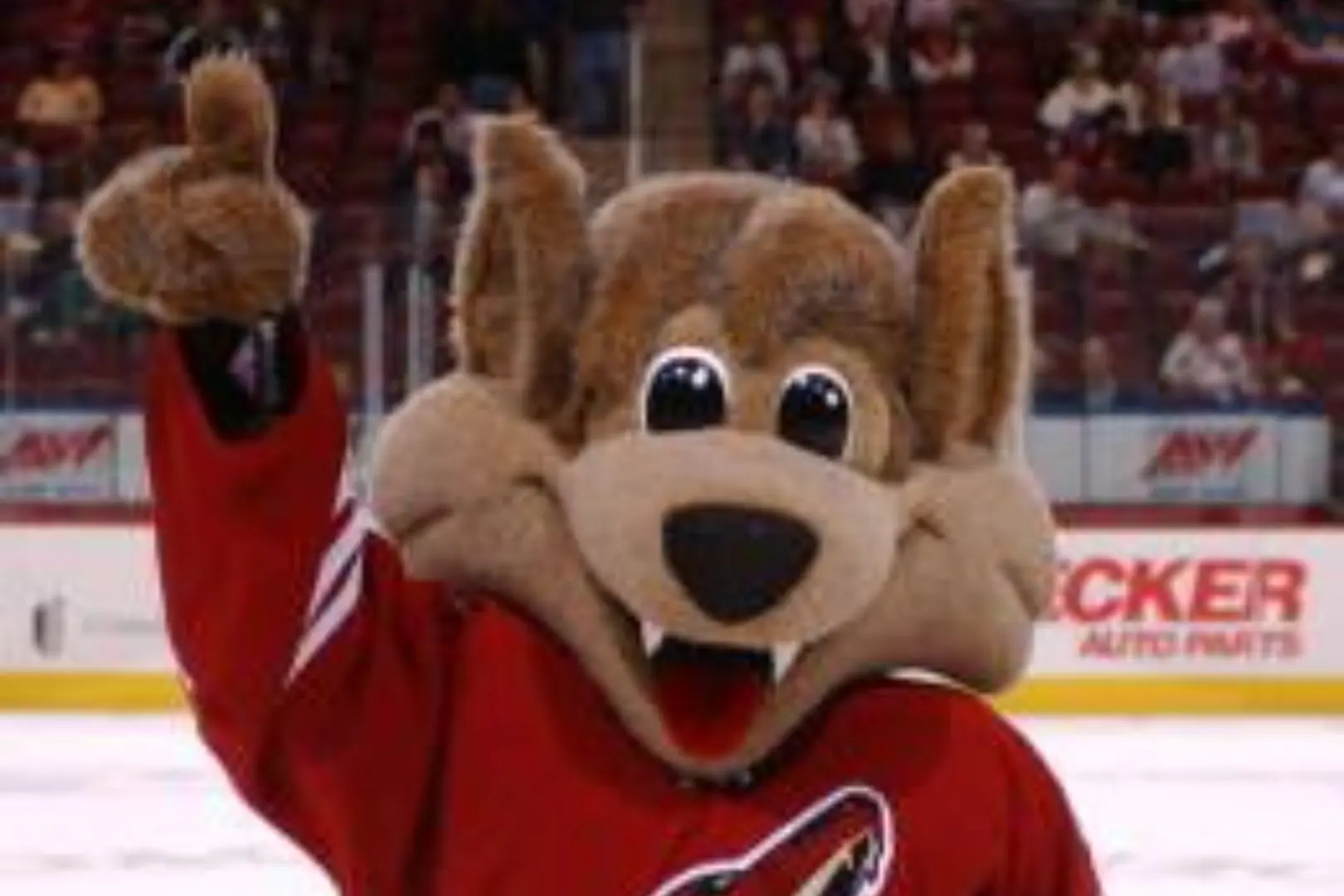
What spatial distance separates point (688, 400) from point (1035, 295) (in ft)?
6.25

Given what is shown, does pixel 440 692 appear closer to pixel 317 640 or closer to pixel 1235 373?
pixel 317 640

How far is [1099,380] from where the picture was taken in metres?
8.14

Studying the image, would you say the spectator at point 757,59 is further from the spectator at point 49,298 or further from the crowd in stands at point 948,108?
the spectator at point 49,298

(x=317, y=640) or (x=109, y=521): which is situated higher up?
(x=317, y=640)

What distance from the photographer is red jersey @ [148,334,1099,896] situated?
6.79ft

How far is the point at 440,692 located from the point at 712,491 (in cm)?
27

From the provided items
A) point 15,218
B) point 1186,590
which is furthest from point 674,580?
point 1186,590

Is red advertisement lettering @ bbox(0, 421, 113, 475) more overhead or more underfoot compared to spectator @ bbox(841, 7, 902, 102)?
more underfoot

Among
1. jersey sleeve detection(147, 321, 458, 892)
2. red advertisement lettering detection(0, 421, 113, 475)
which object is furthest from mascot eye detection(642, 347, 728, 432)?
red advertisement lettering detection(0, 421, 113, 475)

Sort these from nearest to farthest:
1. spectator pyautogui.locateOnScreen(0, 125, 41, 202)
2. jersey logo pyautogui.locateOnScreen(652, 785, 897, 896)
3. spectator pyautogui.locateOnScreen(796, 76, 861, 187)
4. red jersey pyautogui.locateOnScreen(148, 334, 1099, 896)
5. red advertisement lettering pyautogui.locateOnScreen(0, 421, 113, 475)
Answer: red jersey pyautogui.locateOnScreen(148, 334, 1099, 896) → jersey logo pyautogui.locateOnScreen(652, 785, 897, 896) → red advertisement lettering pyautogui.locateOnScreen(0, 421, 113, 475) → spectator pyautogui.locateOnScreen(0, 125, 41, 202) → spectator pyautogui.locateOnScreen(796, 76, 861, 187)

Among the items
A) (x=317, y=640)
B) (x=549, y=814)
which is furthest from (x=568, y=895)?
(x=317, y=640)

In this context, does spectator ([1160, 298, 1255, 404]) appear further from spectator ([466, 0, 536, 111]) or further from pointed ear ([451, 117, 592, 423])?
pointed ear ([451, 117, 592, 423])

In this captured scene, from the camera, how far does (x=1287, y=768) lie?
22.8 feet

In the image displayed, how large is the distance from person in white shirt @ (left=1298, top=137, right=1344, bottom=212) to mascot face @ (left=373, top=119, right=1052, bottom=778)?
7.89 metres
